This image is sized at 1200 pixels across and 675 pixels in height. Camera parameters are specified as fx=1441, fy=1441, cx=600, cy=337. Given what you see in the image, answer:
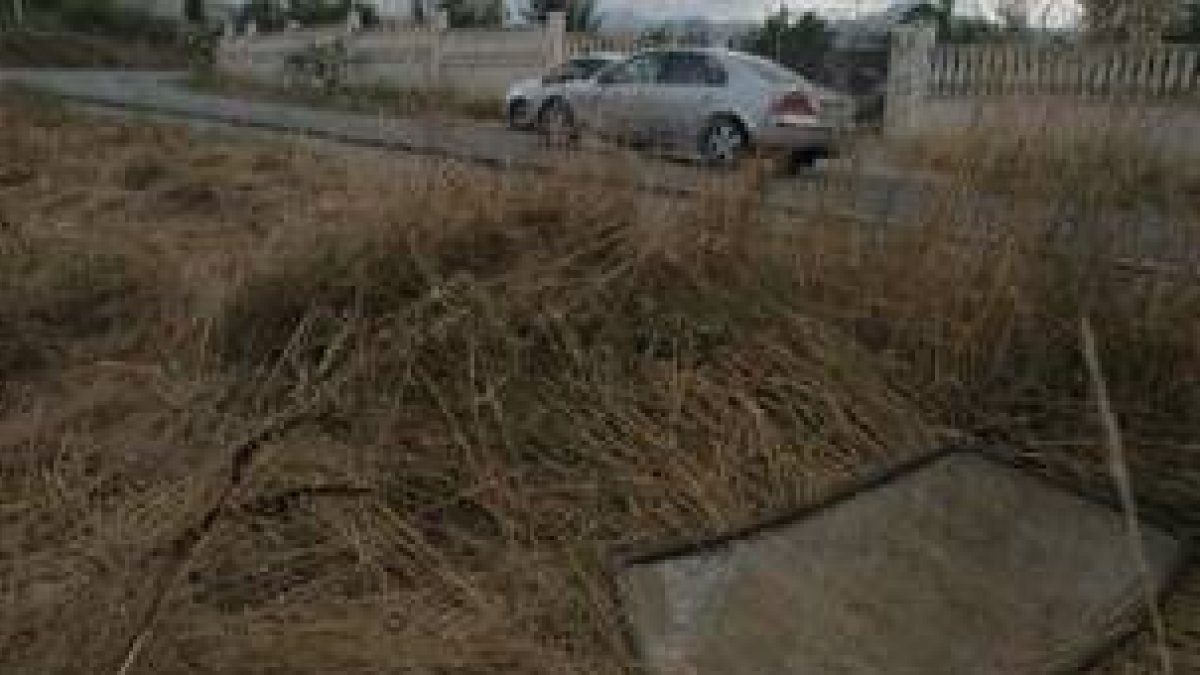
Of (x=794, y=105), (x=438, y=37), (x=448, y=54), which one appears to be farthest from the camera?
(x=438, y=37)

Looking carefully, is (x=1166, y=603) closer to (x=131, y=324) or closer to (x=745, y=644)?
(x=745, y=644)

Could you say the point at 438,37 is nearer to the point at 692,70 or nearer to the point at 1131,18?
the point at 692,70

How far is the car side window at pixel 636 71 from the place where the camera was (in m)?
15.5

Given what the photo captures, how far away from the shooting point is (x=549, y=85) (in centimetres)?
1916

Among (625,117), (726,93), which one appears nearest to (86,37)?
(726,93)

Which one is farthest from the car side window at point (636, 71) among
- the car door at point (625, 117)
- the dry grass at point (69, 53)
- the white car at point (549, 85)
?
the dry grass at point (69, 53)

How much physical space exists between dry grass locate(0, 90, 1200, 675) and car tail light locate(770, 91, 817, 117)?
1022 cm

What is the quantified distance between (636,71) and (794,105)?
214cm

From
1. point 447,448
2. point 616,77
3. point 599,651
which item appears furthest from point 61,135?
point 599,651

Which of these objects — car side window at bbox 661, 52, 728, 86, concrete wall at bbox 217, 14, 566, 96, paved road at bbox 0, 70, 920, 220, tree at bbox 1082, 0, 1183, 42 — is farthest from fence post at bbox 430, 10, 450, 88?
tree at bbox 1082, 0, 1183, 42

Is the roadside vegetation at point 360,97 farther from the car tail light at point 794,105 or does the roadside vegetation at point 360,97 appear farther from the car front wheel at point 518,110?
the car tail light at point 794,105

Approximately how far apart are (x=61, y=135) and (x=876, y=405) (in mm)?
9662

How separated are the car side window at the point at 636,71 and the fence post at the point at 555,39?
23.2 feet

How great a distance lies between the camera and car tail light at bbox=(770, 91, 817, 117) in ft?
47.3
